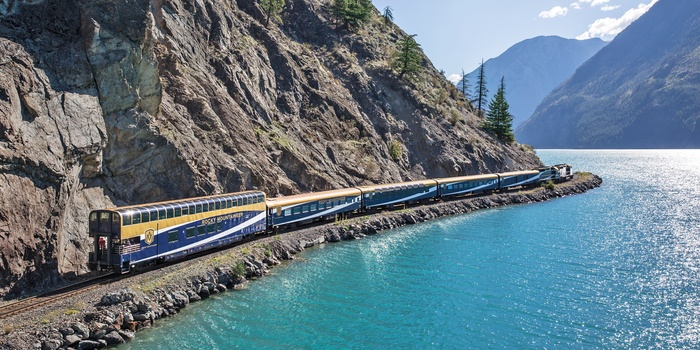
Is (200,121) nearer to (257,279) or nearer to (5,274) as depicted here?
(257,279)

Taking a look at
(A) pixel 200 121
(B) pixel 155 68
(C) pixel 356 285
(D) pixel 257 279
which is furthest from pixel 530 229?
(B) pixel 155 68

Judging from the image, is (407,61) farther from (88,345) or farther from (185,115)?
(88,345)

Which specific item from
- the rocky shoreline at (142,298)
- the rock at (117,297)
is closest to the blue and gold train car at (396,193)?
the rocky shoreline at (142,298)

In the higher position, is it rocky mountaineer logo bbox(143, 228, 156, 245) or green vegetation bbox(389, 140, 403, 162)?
green vegetation bbox(389, 140, 403, 162)

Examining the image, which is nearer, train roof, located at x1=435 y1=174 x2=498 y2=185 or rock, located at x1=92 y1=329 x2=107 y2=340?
rock, located at x1=92 y1=329 x2=107 y2=340

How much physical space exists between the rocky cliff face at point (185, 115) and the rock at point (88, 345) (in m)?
6.47

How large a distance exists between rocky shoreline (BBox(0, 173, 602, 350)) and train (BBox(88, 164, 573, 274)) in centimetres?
113

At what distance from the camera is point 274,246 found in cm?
3969

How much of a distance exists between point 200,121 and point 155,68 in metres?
9.84

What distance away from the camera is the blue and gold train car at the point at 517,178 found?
83250mm

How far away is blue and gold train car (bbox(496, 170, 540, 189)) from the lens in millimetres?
83250

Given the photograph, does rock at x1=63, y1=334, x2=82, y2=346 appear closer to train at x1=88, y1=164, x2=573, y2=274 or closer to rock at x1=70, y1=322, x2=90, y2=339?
rock at x1=70, y1=322, x2=90, y2=339

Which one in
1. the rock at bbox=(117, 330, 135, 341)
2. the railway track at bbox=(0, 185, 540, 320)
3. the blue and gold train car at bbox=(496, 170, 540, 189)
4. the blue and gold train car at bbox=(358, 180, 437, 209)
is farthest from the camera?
the blue and gold train car at bbox=(496, 170, 540, 189)

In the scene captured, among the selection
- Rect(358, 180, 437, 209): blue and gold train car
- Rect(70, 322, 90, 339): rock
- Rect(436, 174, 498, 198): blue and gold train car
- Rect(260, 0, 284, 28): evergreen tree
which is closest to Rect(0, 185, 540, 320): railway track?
Rect(70, 322, 90, 339): rock
